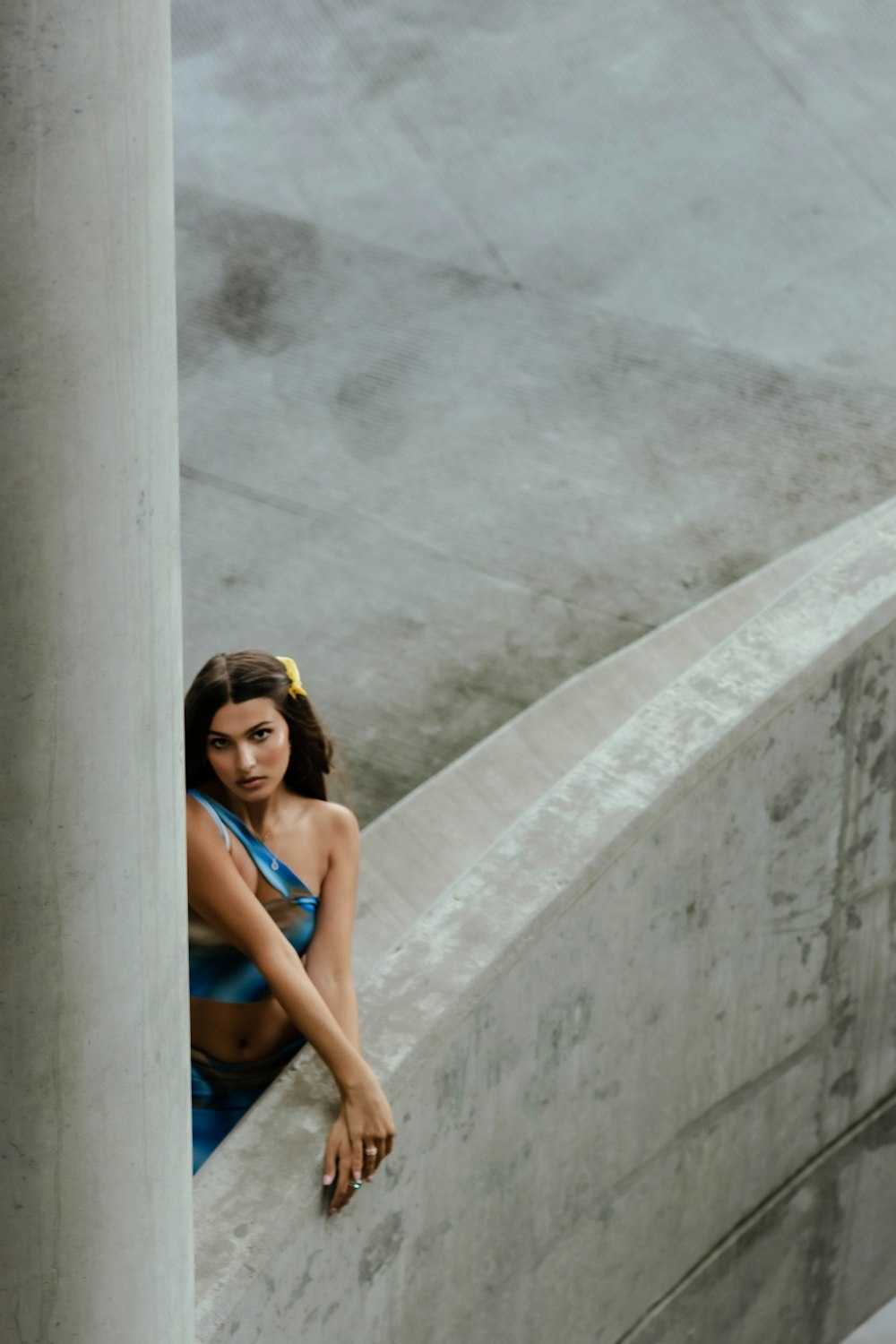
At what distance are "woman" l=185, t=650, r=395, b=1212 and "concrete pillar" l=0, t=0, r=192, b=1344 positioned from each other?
0.84 m

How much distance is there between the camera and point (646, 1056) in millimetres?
4426

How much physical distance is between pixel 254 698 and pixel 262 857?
0.31 m

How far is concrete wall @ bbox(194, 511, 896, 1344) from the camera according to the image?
3.40 meters

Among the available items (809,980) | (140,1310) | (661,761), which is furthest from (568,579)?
(140,1310)

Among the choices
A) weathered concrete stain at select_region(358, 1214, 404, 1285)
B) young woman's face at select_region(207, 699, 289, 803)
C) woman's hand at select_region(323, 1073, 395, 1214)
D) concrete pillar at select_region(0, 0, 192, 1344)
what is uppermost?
concrete pillar at select_region(0, 0, 192, 1344)

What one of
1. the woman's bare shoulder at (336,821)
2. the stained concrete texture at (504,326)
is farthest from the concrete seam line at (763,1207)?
the woman's bare shoulder at (336,821)

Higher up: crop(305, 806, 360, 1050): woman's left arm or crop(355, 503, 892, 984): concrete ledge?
crop(305, 806, 360, 1050): woman's left arm

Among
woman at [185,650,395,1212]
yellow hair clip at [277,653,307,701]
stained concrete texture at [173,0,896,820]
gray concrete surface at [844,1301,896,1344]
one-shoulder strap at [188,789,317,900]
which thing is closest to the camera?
woman at [185,650,395,1212]

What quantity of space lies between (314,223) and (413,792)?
4.61 m

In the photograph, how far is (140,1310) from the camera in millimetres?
2551

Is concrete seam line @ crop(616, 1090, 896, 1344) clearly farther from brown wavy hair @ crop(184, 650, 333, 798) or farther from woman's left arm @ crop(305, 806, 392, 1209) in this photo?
brown wavy hair @ crop(184, 650, 333, 798)

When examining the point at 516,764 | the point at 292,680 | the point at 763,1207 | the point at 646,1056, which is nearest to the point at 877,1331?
the point at 763,1207

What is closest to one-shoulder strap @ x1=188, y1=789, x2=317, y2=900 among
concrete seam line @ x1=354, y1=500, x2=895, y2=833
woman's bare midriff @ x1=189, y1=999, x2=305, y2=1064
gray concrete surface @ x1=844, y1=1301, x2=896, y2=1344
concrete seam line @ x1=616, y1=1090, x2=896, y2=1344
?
woman's bare midriff @ x1=189, y1=999, x2=305, y2=1064

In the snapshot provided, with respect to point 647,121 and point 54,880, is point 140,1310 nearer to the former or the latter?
point 54,880
